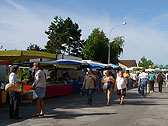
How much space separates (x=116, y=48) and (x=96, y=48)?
493 cm

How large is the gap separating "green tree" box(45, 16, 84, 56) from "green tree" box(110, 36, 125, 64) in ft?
24.0

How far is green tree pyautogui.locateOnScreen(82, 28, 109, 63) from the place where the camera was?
4520 centimetres

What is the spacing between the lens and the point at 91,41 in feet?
150

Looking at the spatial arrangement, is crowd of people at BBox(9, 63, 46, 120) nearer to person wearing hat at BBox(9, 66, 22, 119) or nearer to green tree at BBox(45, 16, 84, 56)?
person wearing hat at BBox(9, 66, 22, 119)

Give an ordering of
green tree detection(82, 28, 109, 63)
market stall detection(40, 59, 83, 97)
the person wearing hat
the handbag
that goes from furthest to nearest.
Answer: green tree detection(82, 28, 109, 63)
market stall detection(40, 59, 83, 97)
the person wearing hat
the handbag

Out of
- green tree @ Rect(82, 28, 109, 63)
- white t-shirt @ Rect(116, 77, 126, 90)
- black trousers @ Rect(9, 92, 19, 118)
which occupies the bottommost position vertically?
black trousers @ Rect(9, 92, 19, 118)

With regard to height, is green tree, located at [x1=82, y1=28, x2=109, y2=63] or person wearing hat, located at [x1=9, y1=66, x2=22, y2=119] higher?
green tree, located at [x1=82, y1=28, x2=109, y2=63]

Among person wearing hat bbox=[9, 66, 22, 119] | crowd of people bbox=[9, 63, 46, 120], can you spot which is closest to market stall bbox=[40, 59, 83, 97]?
crowd of people bbox=[9, 63, 46, 120]

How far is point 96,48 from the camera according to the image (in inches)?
1800

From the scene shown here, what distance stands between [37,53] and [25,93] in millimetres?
1946

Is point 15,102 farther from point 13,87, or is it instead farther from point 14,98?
point 13,87

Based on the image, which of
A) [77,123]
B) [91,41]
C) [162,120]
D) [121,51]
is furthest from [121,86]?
[121,51]

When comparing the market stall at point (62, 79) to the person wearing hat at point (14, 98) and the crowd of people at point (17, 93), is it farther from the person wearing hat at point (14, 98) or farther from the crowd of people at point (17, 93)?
the person wearing hat at point (14, 98)

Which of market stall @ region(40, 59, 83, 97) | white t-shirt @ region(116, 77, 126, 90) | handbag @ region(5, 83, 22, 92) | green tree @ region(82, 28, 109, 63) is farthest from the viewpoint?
green tree @ region(82, 28, 109, 63)
